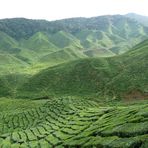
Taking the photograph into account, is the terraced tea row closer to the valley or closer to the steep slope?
the valley

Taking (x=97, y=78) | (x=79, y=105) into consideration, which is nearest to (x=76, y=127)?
(x=79, y=105)

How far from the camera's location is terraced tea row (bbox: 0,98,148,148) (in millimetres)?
37125

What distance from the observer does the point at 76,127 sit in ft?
207

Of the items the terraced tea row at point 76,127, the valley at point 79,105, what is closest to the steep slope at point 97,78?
the valley at point 79,105

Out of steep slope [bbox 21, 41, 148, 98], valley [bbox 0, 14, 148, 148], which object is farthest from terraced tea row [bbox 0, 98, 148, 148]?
steep slope [bbox 21, 41, 148, 98]

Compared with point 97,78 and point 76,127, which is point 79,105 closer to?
point 76,127

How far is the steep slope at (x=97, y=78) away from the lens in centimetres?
13538

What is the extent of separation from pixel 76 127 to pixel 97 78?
3555 inches

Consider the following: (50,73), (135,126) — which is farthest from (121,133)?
(50,73)

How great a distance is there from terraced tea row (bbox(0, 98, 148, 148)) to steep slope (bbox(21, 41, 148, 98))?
96.7 ft

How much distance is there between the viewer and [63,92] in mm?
148125

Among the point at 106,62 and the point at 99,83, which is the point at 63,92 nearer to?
the point at 99,83

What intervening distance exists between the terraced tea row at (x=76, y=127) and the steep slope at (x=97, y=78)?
29.5 m

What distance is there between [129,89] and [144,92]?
8.14 m
